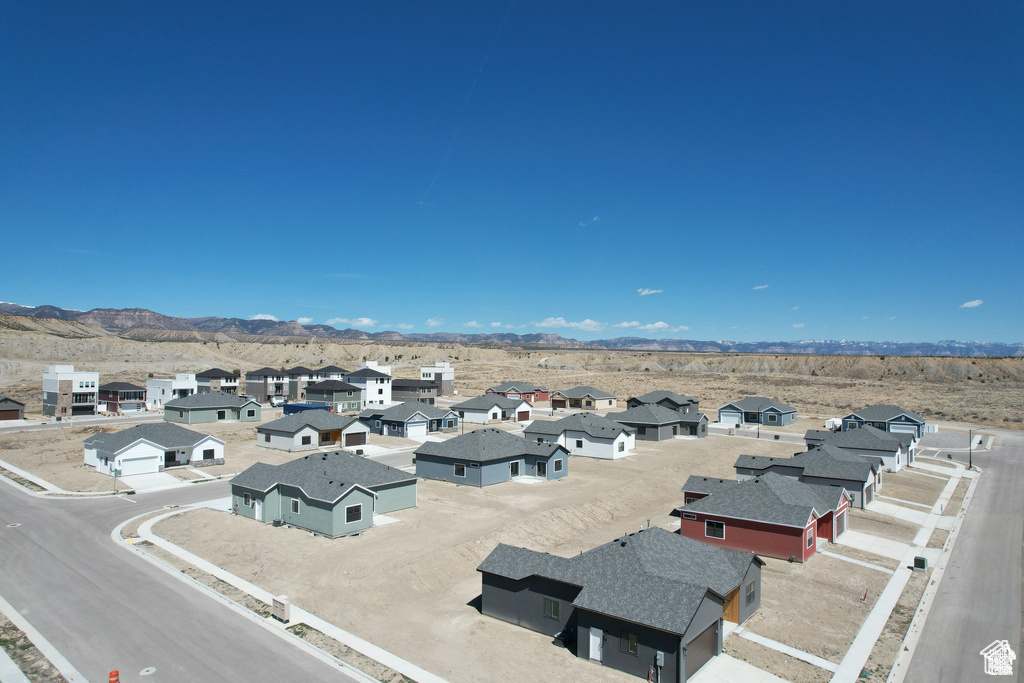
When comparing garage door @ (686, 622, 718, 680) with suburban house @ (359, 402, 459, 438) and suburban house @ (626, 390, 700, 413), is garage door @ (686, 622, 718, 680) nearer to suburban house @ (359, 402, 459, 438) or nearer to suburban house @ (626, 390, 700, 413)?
suburban house @ (359, 402, 459, 438)

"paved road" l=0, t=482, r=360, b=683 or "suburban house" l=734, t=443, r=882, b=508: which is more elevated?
"suburban house" l=734, t=443, r=882, b=508

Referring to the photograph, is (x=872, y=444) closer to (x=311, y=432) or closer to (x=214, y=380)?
(x=311, y=432)

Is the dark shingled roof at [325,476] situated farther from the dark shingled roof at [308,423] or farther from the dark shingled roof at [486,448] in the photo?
the dark shingled roof at [308,423]

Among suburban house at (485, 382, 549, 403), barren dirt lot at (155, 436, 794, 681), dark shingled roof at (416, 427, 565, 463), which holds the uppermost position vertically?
suburban house at (485, 382, 549, 403)

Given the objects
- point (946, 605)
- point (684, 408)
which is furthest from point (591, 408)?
point (946, 605)

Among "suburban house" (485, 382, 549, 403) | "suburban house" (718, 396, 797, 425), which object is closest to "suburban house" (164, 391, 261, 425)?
"suburban house" (485, 382, 549, 403)

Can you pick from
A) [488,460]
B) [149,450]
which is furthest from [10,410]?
[488,460]

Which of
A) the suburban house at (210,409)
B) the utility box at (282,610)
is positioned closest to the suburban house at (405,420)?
the suburban house at (210,409)
